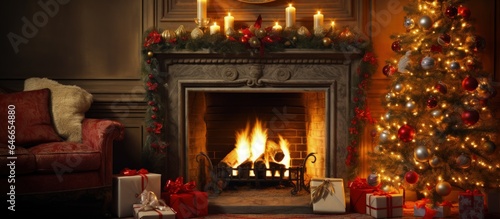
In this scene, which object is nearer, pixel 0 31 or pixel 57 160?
pixel 57 160

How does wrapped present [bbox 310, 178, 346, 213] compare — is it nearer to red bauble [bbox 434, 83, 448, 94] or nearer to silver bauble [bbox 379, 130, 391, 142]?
silver bauble [bbox 379, 130, 391, 142]

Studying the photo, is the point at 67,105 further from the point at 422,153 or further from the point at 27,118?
the point at 422,153

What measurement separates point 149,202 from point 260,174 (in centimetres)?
121

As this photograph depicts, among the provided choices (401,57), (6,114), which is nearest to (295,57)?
(401,57)

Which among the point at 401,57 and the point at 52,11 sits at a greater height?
the point at 52,11

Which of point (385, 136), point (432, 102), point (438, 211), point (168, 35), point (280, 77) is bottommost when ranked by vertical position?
point (438, 211)

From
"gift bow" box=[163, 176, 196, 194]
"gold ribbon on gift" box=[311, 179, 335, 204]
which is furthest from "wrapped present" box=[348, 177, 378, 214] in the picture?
"gift bow" box=[163, 176, 196, 194]

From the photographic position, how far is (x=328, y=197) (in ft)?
13.7

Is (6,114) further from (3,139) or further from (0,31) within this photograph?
(0,31)

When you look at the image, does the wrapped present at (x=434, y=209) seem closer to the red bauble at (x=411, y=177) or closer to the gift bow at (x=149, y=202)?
the red bauble at (x=411, y=177)

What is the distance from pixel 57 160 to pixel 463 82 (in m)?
2.78

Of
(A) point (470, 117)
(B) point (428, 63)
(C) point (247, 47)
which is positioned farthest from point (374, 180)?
(C) point (247, 47)

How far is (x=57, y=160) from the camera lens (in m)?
3.72

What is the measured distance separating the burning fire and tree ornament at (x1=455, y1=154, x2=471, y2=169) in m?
1.43
